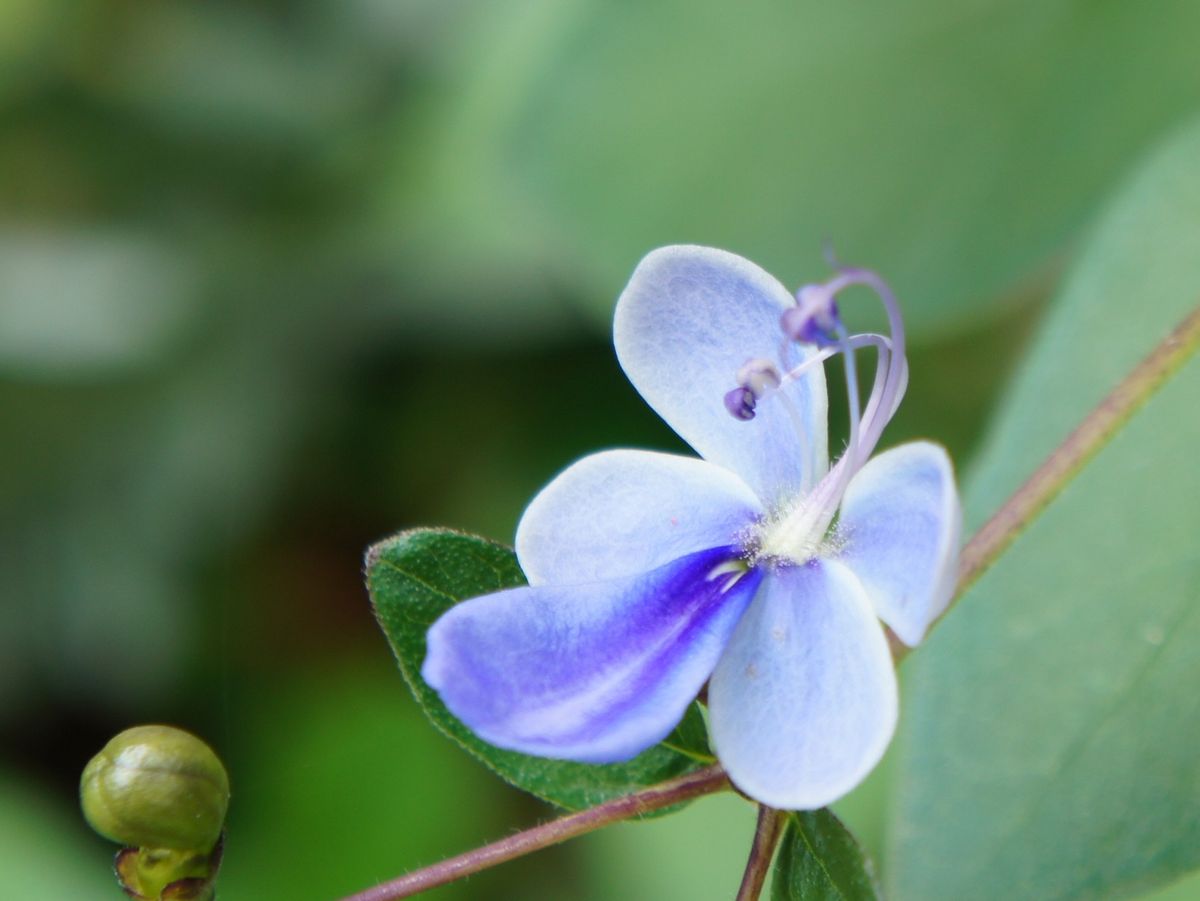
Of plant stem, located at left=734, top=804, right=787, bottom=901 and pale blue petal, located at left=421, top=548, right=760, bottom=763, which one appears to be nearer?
pale blue petal, located at left=421, top=548, right=760, bottom=763

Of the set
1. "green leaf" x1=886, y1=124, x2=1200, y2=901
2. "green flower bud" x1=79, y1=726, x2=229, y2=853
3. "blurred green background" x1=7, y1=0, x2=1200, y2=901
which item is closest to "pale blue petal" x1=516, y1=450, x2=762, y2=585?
"green flower bud" x1=79, y1=726, x2=229, y2=853

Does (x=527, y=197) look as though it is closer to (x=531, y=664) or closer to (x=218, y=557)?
(x=218, y=557)

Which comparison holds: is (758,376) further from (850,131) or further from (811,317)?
(850,131)

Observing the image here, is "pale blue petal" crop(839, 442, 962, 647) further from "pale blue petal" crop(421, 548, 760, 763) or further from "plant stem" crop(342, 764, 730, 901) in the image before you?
"plant stem" crop(342, 764, 730, 901)

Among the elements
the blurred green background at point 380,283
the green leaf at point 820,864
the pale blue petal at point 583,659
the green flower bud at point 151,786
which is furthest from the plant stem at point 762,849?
the blurred green background at point 380,283

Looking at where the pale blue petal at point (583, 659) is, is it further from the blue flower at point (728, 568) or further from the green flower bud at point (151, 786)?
the green flower bud at point (151, 786)
